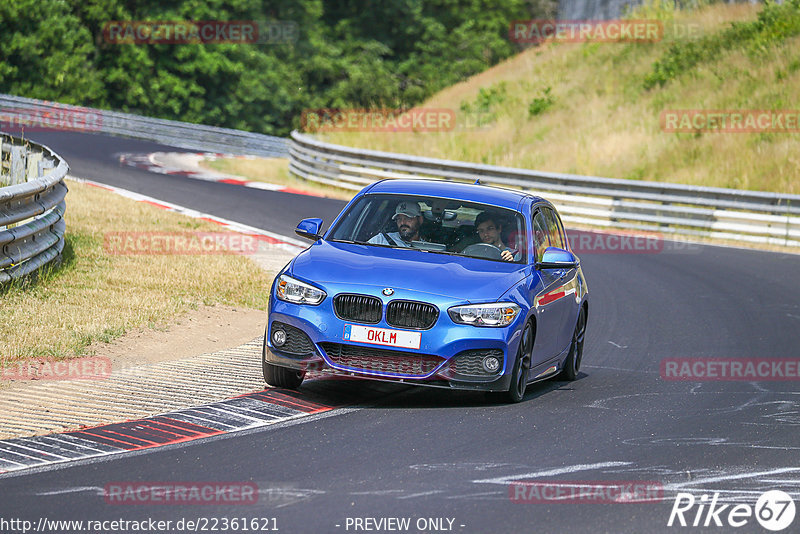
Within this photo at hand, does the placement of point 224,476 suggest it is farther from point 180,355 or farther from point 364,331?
point 180,355

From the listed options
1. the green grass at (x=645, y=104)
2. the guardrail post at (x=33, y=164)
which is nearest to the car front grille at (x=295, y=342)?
the guardrail post at (x=33, y=164)

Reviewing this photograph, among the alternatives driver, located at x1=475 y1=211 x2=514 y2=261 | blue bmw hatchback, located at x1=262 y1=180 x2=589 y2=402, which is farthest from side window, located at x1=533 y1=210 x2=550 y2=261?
driver, located at x1=475 y1=211 x2=514 y2=261

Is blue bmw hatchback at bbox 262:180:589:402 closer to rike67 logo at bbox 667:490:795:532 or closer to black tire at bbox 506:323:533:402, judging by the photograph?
black tire at bbox 506:323:533:402

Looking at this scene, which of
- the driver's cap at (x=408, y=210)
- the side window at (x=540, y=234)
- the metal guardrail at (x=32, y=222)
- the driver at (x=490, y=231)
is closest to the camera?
the driver at (x=490, y=231)

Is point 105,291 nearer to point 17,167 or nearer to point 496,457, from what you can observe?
point 17,167

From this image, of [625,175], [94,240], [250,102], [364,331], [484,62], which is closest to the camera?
[364,331]

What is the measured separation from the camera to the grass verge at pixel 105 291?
36.1 ft

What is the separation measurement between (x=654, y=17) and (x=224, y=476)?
37856 millimetres

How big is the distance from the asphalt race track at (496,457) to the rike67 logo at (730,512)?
0.13 feet

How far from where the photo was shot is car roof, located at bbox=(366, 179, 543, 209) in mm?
10320

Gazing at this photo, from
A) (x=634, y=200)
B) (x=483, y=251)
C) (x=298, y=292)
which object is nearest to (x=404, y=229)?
(x=483, y=251)

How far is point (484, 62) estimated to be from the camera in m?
68.0

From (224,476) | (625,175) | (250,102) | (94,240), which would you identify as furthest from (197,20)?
(224,476)

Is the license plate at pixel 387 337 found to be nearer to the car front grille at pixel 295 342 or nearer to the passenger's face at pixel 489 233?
the car front grille at pixel 295 342
